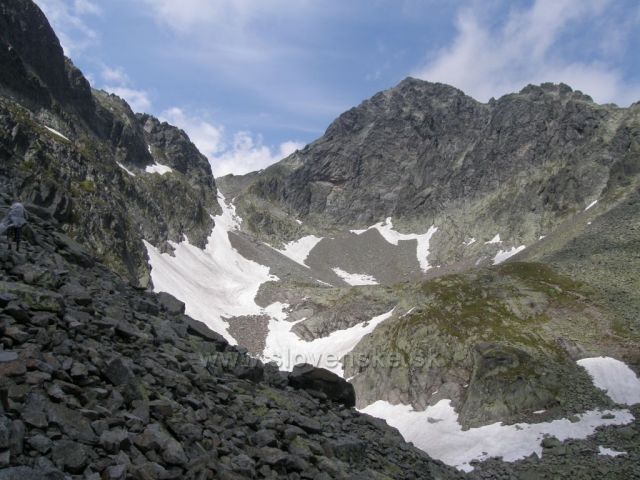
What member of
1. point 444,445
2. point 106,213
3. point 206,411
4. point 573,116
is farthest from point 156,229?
point 573,116

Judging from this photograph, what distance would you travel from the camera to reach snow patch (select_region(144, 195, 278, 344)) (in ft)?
353

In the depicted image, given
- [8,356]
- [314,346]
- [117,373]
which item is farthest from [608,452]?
[314,346]

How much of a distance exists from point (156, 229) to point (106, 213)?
44016mm

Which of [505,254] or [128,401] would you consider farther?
[505,254]

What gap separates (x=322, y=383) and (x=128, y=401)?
1318 centimetres

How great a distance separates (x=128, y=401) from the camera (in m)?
10.1

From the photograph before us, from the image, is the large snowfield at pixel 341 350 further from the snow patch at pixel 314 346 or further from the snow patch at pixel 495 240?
the snow patch at pixel 495 240

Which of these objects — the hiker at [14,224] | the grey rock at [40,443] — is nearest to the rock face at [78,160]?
the hiker at [14,224]

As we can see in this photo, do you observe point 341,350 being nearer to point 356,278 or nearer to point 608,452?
point 608,452

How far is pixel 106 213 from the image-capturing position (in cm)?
9444

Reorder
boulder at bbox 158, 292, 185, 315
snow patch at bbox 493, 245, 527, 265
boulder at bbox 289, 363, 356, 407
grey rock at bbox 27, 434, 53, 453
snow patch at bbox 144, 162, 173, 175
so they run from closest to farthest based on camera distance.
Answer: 1. grey rock at bbox 27, 434, 53, 453
2. boulder at bbox 158, 292, 185, 315
3. boulder at bbox 289, 363, 356, 407
4. snow patch at bbox 493, 245, 527, 265
5. snow patch at bbox 144, 162, 173, 175

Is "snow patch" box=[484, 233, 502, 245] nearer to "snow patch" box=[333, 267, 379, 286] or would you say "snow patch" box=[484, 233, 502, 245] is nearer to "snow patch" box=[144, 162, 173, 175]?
"snow patch" box=[333, 267, 379, 286]

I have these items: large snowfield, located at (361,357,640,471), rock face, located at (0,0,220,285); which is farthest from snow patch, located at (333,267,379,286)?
large snowfield, located at (361,357,640,471)

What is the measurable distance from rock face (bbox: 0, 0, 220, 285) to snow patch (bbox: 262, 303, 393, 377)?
94.6 feet
